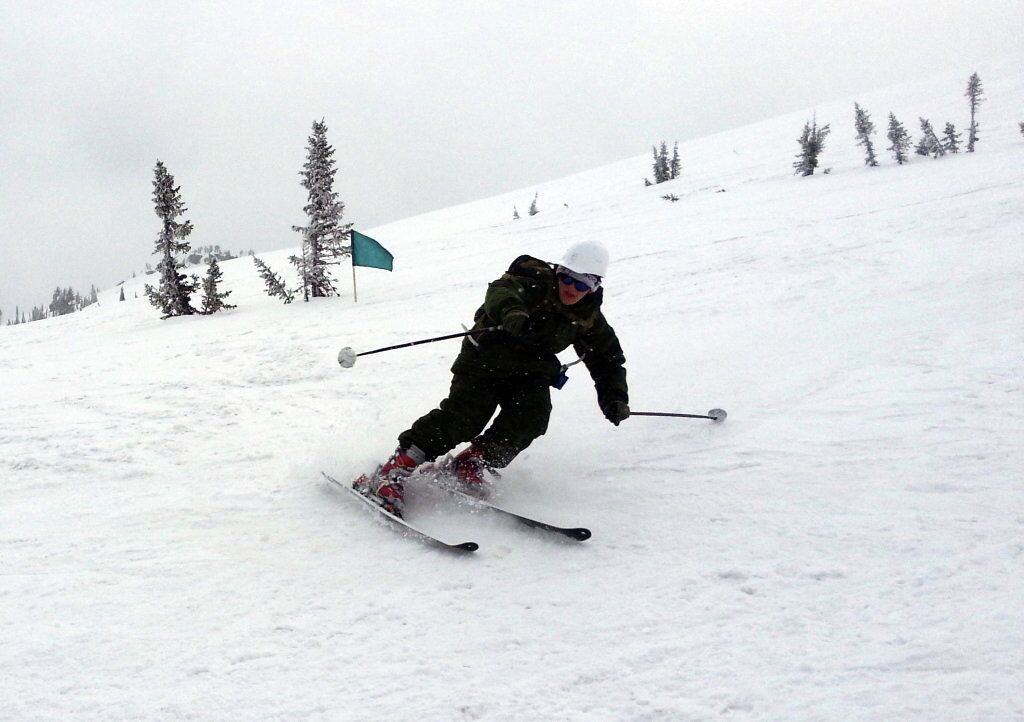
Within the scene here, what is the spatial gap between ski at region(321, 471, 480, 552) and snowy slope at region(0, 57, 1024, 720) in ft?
0.24

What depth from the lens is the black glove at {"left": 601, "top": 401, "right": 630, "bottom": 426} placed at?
404 centimetres

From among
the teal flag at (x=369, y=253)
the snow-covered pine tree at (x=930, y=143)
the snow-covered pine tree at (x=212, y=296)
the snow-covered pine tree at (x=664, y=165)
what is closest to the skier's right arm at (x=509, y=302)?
the teal flag at (x=369, y=253)

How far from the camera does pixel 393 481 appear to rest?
3.82 meters

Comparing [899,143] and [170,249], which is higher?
[899,143]

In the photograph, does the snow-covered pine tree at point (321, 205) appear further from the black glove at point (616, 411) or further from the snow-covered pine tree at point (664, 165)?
the snow-covered pine tree at point (664, 165)

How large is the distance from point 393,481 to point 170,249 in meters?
19.1

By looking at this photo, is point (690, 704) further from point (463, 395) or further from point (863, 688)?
point (463, 395)

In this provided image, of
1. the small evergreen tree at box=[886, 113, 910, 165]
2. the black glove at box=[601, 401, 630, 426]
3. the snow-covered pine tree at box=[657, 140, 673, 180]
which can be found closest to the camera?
the black glove at box=[601, 401, 630, 426]

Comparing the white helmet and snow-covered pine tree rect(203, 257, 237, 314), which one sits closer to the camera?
the white helmet

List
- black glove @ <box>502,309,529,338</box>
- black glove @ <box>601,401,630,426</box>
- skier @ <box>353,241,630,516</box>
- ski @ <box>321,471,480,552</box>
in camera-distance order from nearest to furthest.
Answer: ski @ <box>321,471,480,552</box>, black glove @ <box>502,309,529,338</box>, skier @ <box>353,241,630,516</box>, black glove @ <box>601,401,630,426</box>

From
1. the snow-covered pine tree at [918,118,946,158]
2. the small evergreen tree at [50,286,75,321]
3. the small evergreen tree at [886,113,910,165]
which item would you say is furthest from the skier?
the small evergreen tree at [50,286,75,321]

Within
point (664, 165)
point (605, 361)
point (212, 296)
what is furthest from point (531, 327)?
point (664, 165)

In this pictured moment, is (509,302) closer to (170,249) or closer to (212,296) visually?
(212,296)

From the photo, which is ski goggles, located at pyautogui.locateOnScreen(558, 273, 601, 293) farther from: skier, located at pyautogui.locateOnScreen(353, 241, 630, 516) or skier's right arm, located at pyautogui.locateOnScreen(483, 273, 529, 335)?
skier's right arm, located at pyautogui.locateOnScreen(483, 273, 529, 335)
